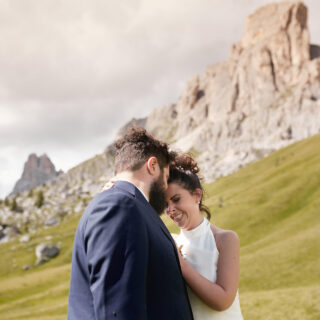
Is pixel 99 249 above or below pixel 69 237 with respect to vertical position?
above

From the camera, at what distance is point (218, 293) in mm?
5508

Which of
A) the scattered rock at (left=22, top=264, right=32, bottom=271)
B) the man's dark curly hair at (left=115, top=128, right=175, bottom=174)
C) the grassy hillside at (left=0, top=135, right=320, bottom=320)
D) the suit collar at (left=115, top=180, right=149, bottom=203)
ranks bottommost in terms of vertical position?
the scattered rock at (left=22, top=264, right=32, bottom=271)

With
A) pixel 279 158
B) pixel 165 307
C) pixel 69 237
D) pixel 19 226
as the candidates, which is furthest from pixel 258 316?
pixel 19 226

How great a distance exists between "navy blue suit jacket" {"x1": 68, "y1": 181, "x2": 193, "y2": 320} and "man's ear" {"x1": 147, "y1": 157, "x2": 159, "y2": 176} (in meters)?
0.53

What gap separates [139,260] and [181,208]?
9.42ft

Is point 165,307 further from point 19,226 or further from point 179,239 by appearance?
point 19,226

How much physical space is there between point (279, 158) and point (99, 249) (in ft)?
454

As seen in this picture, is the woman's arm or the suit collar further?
the woman's arm

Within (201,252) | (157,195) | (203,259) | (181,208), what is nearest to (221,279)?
(203,259)

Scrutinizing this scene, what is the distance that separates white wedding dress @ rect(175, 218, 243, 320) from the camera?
5715 millimetres

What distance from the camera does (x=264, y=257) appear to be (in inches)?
1714

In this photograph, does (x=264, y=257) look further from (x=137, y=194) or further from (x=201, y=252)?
(x=137, y=194)

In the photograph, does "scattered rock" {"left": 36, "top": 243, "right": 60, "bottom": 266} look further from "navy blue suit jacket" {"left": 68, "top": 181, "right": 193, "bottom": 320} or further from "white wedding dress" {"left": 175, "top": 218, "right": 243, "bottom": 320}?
"navy blue suit jacket" {"left": 68, "top": 181, "right": 193, "bottom": 320}

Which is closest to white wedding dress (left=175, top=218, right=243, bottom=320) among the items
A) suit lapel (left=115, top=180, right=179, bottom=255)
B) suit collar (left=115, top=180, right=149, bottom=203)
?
suit lapel (left=115, top=180, right=179, bottom=255)
